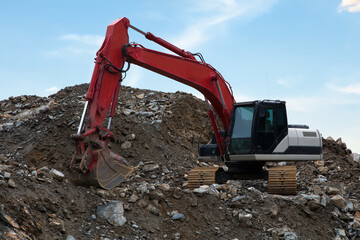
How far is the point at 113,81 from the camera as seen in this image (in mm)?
9500

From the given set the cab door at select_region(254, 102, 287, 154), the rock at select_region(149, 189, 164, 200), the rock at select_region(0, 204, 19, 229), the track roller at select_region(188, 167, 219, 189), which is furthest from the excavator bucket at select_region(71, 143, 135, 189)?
the cab door at select_region(254, 102, 287, 154)

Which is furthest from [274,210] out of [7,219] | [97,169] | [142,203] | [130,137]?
[130,137]

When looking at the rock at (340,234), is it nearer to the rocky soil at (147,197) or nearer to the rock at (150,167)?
the rocky soil at (147,197)

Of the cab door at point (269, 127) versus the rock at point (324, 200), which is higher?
the cab door at point (269, 127)

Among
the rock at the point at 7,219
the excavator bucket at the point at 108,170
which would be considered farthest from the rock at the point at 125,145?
the rock at the point at 7,219

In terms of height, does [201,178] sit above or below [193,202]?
above

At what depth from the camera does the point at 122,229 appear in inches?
328

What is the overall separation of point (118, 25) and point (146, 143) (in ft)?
22.1

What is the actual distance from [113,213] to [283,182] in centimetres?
466

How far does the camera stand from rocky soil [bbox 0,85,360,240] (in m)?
8.12

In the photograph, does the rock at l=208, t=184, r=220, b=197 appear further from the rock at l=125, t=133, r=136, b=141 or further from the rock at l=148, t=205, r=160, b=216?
the rock at l=125, t=133, r=136, b=141

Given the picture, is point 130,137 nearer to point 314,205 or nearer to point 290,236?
point 314,205

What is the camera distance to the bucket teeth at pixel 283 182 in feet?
Result: 37.6

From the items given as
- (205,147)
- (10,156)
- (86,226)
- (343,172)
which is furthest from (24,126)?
(343,172)
